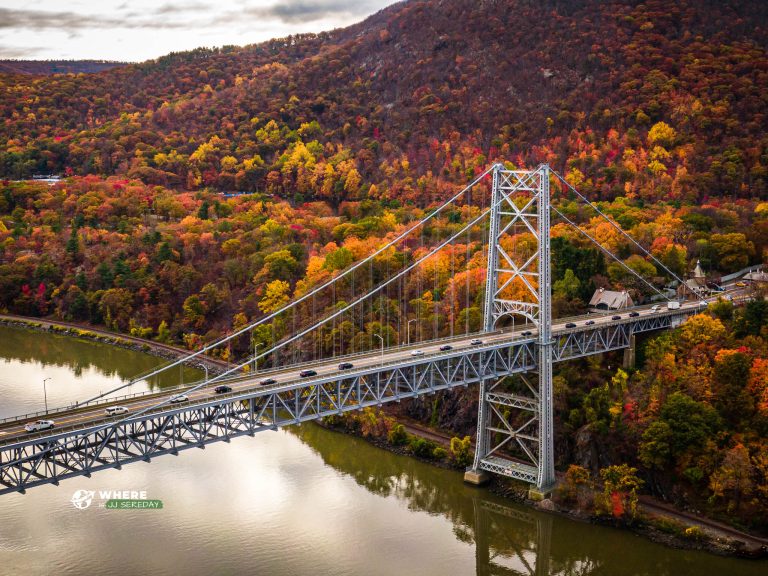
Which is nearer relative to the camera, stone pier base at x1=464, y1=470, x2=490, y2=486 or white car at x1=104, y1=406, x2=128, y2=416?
white car at x1=104, y1=406, x2=128, y2=416

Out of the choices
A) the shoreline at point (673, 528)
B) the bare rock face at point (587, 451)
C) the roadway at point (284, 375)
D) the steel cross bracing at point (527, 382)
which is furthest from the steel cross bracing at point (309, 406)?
the bare rock face at point (587, 451)

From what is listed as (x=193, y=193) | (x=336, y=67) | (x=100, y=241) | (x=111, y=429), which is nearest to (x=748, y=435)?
(x=111, y=429)

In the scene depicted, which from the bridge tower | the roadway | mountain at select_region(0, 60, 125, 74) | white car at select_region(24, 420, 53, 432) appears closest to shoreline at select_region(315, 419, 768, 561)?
the bridge tower

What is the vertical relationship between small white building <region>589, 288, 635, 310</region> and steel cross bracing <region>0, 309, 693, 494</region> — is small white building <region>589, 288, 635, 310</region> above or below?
above

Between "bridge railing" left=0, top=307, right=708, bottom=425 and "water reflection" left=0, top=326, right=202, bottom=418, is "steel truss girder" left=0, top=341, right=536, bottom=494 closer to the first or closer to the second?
"bridge railing" left=0, top=307, right=708, bottom=425

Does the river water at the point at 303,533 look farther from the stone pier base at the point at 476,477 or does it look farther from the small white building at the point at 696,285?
the small white building at the point at 696,285

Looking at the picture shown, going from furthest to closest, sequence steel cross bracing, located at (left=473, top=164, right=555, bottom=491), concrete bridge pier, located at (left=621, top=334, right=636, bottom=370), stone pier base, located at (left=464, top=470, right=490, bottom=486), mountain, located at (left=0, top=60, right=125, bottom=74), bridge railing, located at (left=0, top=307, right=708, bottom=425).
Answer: mountain, located at (left=0, top=60, right=125, bottom=74)
concrete bridge pier, located at (left=621, top=334, right=636, bottom=370)
stone pier base, located at (left=464, top=470, right=490, bottom=486)
steel cross bracing, located at (left=473, top=164, right=555, bottom=491)
bridge railing, located at (left=0, top=307, right=708, bottom=425)
